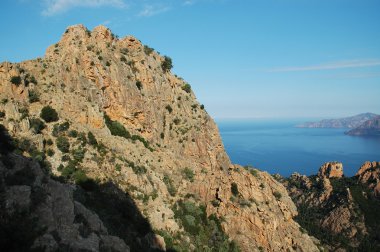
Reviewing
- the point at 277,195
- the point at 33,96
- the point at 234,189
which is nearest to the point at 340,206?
the point at 277,195

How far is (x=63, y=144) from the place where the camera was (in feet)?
119

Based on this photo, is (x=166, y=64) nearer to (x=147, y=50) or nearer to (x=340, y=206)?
(x=147, y=50)

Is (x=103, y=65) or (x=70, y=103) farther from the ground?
(x=103, y=65)

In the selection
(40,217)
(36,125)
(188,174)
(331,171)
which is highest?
(36,125)

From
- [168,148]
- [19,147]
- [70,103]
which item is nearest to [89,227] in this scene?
[19,147]

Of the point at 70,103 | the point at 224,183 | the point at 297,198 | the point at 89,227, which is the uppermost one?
the point at 70,103

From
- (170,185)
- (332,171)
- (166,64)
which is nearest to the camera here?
(170,185)

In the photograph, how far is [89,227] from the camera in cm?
2170

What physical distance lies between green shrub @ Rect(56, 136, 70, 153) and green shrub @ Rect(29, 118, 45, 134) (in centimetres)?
220

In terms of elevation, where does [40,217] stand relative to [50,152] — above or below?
below

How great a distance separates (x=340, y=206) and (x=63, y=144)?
5318 inches

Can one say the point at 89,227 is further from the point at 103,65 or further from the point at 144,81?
the point at 144,81

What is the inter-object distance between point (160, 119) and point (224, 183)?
14792 mm

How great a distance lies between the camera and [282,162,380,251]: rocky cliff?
4926 inches
